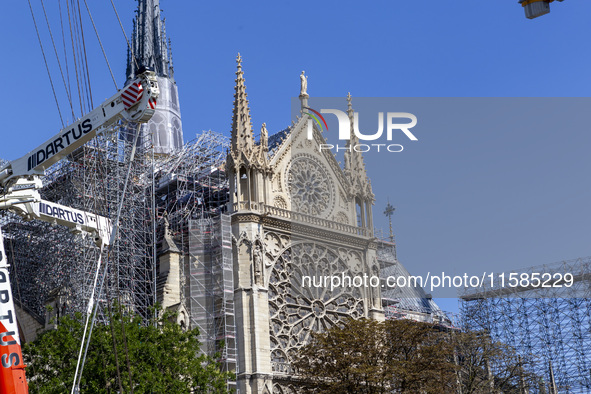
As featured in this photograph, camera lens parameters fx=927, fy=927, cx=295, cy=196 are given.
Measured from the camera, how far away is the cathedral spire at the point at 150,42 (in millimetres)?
83375

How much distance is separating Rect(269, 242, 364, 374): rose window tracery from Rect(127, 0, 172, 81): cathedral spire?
35742mm

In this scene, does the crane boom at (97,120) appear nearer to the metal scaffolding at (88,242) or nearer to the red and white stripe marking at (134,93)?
the red and white stripe marking at (134,93)

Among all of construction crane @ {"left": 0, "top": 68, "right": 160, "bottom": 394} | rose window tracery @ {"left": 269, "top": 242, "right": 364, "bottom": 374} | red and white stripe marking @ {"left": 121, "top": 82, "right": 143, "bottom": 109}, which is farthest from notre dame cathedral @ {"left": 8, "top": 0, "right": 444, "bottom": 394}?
red and white stripe marking @ {"left": 121, "top": 82, "right": 143, "bottom": 109}

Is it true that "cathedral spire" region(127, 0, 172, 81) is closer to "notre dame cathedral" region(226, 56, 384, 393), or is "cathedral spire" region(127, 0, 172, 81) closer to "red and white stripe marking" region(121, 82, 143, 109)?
"notre dame cathedral" region(226, 56, 384, 393)

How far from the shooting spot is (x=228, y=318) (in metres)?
48.3

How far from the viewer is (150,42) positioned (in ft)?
276

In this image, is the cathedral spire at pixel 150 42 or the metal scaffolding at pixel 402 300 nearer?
the metal scaffolding at pixel 402 300

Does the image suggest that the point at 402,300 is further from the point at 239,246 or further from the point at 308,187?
the point at 239,246

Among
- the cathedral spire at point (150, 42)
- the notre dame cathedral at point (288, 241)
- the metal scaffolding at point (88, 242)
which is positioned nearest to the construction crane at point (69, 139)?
the metal scaffolding at point (88, 242)

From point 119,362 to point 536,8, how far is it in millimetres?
26447

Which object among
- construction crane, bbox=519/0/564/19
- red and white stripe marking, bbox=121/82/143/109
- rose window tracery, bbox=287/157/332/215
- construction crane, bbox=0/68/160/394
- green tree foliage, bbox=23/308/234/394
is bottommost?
green tree foliage, bbox=23/308/234/394

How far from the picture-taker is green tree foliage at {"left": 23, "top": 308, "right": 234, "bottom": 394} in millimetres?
36062

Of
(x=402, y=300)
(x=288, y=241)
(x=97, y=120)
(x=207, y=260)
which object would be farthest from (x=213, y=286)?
(x=402, y=300)

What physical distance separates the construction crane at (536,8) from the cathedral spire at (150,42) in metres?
71.5
